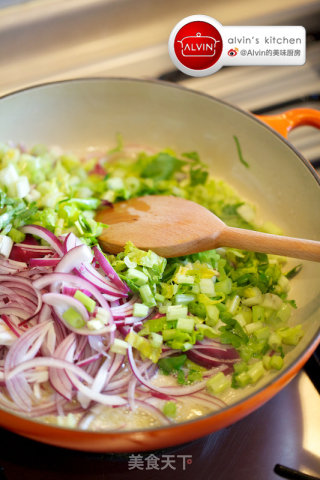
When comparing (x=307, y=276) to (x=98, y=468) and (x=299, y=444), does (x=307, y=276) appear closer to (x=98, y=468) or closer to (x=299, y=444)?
(x=299, y=444)

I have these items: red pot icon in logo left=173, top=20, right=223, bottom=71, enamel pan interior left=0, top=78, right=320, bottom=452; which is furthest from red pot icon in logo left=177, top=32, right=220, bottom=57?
enamel pan interior left=0, top=78, right=320, bottom=452

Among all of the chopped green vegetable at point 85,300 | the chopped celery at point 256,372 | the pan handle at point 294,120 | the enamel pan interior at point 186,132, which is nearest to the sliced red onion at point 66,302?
the chopped green vegetable at point 85,300

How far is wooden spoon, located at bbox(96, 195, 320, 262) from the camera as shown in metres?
1.12

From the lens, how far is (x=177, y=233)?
1.20m

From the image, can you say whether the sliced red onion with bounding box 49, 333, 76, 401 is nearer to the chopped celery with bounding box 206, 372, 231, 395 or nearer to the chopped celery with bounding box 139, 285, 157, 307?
the chopped celery with bounding box 139, 285, 157, 307

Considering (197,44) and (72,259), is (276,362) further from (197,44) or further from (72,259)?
(197,44)

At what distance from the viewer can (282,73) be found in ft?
5.79

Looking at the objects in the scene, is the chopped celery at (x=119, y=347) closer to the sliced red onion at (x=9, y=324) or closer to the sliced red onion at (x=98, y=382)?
the sliced red onion at (x=98, y=382)

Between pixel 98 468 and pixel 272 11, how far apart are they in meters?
1.64

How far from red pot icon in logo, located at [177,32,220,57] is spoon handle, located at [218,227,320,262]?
0.61m

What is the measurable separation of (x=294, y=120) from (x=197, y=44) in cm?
40

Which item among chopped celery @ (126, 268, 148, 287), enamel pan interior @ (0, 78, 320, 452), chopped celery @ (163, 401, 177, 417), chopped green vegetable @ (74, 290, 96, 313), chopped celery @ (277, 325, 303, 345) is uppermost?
enamel pan interior @ (0, 78, 320, 452)

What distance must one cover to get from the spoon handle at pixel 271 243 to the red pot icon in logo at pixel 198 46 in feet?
2.01

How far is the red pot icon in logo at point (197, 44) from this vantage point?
1466 millimetres
